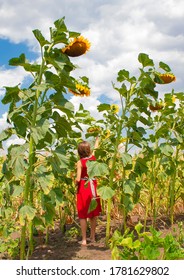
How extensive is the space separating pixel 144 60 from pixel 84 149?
126 cm

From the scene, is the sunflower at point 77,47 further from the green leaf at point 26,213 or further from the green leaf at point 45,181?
the green leaf at point 26,213

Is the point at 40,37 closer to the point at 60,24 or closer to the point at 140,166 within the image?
the point at 60,24

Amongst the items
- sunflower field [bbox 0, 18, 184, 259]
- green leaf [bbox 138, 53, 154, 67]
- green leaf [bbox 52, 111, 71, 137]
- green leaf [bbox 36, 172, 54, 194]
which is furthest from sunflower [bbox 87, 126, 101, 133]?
green leaf [bbox 36, 172, 54, 194]

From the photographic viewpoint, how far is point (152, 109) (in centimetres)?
528

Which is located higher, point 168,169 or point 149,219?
point 168,169

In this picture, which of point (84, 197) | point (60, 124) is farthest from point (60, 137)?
point (84, 197)

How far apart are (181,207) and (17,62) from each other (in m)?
4.00

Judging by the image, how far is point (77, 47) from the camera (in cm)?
398

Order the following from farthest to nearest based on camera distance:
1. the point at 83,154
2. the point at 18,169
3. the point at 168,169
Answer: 1. the point at 168,169
2. the point at 83,154
3. the point at 18,169

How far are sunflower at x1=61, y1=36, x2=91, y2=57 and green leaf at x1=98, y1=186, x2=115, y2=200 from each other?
1375 mm

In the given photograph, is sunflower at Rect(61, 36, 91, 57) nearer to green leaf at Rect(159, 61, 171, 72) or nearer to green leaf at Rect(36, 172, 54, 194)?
green leaf at Rect(159, 61, 171, 72)

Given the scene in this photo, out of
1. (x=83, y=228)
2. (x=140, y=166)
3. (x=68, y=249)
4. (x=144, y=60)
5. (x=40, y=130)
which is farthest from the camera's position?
(x=83, y=228)
